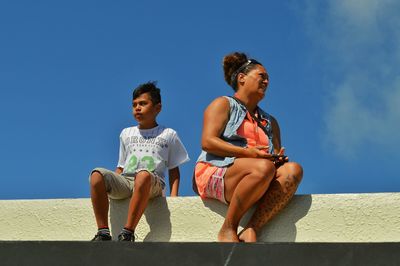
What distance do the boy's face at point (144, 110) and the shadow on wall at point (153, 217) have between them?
69 centimetres

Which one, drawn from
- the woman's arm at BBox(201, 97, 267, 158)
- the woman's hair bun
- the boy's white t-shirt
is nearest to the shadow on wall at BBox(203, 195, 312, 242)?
the woman's arm at BBox(201, 97, 267, 158)

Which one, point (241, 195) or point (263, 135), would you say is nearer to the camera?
point (241, 195)

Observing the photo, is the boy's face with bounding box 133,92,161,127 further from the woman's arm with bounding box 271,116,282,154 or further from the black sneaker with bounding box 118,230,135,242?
the black sneaker with bounding box 118,230,135,242

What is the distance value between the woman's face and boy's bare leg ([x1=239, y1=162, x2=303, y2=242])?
604mm

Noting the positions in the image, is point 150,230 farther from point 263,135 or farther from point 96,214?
A: point 263,135

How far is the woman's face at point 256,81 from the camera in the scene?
520 cm

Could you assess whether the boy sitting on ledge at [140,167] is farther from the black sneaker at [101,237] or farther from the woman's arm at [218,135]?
the woman's arm at [218,135]

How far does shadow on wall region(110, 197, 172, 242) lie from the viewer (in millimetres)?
5156

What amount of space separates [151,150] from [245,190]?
106cm

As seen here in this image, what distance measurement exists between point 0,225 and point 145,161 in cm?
110

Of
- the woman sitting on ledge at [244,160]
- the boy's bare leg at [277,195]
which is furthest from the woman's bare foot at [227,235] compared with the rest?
the boy's bare leg at [277,195]
